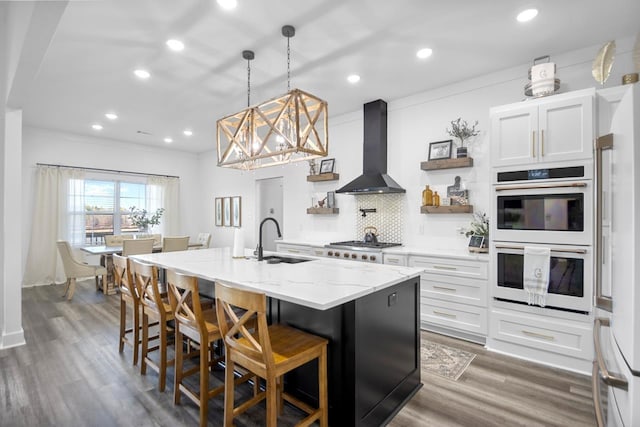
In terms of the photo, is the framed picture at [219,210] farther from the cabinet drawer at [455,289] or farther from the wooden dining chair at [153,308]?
the cabinet drawer at [455,289]

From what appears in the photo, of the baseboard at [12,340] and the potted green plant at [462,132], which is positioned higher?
the potted green plant at [462,132]

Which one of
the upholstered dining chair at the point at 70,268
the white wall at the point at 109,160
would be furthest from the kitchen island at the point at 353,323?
the white wall at the point at 109,160

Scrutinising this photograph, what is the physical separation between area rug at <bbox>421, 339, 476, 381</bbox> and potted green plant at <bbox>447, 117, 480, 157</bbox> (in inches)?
86.4

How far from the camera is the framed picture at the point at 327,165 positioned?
5180 mm

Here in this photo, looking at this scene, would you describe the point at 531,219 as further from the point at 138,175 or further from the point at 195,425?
the point at 138,175

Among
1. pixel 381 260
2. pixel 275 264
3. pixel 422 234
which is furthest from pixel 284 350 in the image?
pixel 422 234

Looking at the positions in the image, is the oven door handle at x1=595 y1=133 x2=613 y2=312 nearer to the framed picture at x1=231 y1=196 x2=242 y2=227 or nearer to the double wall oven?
the double wall oven

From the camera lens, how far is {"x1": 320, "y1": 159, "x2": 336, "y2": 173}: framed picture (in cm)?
518

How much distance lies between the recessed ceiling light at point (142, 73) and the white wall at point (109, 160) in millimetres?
3731

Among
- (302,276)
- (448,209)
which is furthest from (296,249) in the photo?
(302,276)

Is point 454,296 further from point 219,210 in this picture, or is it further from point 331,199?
point 219,210

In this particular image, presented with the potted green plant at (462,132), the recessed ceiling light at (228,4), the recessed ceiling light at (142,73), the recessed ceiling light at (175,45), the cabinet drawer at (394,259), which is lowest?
the cabinet drawer at (394,259)

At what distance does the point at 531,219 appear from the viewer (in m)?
2.86

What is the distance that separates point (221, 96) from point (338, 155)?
78.0 inches
